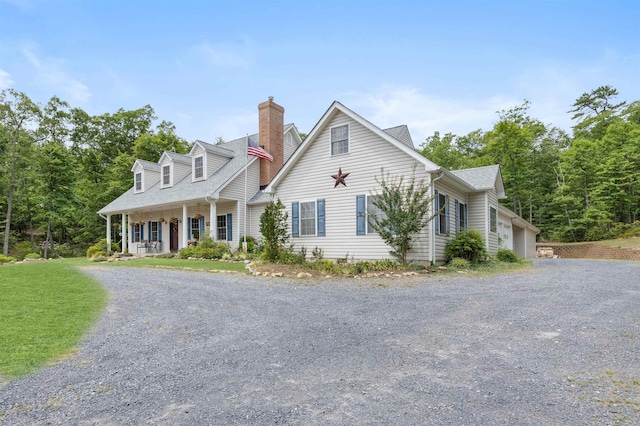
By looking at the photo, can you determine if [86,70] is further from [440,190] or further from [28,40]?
[440,190]

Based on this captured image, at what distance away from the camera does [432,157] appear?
3662 centimetres

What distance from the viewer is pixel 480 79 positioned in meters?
15.6

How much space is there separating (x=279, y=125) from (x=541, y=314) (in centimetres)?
A: 1698

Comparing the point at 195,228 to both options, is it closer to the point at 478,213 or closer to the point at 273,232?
the point at 273,232

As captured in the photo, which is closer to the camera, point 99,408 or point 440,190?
point 99,408

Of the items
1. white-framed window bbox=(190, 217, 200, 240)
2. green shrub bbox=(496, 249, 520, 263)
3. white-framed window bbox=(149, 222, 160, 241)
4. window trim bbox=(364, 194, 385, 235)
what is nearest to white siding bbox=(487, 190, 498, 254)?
green shrub bbox=(496, 249, 520, 263)

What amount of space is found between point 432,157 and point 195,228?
25.5 metres

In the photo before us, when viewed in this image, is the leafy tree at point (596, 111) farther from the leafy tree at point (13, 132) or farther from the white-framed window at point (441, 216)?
the leafy tree at point (13, 132)

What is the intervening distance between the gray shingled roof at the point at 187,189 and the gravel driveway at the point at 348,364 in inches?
484

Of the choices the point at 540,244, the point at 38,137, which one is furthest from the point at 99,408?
the point at 38,137

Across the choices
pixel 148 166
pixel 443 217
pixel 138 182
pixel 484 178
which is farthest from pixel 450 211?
pixel 138 182

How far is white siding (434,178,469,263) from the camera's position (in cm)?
1311

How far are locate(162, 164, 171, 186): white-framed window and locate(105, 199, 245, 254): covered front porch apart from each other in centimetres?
178

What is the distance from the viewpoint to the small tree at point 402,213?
11.6 m
